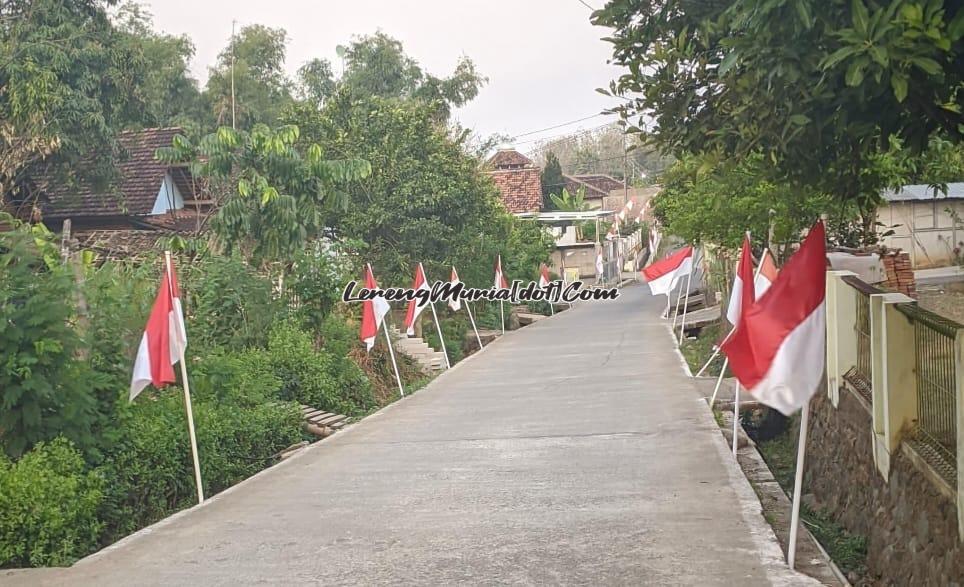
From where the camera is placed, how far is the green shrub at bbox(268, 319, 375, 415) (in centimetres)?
1692

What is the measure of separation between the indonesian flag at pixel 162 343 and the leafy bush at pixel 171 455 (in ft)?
2.46

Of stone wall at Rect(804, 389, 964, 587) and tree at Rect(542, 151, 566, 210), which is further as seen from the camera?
tree at Rect(542, 151, 566, 210)

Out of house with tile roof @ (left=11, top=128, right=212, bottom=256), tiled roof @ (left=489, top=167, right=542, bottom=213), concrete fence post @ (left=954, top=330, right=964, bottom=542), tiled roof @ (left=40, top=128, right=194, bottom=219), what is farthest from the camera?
tiled roof @ (left=489, top=167, right=542, bottom=213)

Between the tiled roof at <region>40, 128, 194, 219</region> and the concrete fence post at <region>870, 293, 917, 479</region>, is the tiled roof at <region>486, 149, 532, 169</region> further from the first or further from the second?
the concrete fence post at <region>870, 293, 917, 479</region>

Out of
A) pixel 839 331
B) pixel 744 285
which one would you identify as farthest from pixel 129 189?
pixel 744 285

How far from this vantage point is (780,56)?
231 inches

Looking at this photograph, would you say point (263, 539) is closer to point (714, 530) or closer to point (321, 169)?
point (714, 530)

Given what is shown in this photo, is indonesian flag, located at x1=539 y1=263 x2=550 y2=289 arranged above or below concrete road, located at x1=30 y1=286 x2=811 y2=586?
above

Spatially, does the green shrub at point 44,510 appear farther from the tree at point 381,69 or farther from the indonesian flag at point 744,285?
the tree at point 381,69

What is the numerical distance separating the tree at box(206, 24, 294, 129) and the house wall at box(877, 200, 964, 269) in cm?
2535

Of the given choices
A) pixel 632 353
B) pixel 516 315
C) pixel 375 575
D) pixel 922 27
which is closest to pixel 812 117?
pixel 922 27

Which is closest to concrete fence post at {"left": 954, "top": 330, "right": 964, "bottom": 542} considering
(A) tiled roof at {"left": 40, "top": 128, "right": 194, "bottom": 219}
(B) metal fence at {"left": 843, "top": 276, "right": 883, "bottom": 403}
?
(B) metal fence at {"left": 843, "top": 276, "right": 883, "bottom": 403}

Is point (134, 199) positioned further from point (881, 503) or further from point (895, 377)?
point (895, 377)

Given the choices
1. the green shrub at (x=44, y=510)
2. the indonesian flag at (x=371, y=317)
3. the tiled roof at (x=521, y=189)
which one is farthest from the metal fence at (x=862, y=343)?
the tiled roof at (x=521, y=189)
